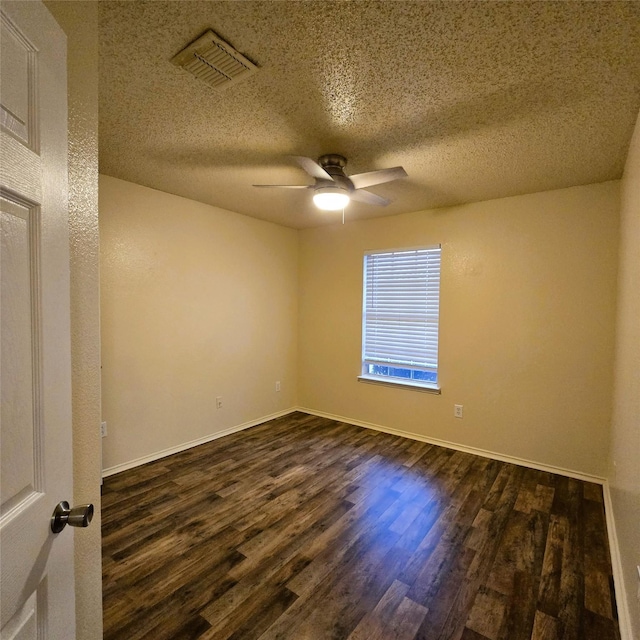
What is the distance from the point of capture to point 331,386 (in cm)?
439

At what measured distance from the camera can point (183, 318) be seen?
11.0ft

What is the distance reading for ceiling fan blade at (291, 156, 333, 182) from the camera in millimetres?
1967

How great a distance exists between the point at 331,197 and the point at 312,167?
0.97 ft


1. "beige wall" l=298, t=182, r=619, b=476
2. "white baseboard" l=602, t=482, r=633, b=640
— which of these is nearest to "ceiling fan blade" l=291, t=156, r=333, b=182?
"beige wall" l=298, t=182, r=619, b=476

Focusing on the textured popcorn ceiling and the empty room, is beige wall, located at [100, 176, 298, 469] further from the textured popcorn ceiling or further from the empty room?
the textured popcorn ceiling

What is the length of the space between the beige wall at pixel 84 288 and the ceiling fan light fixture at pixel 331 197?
1457mm

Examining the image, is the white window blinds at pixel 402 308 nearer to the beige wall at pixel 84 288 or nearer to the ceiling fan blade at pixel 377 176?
the ceiling fan blade at pixel 377 176

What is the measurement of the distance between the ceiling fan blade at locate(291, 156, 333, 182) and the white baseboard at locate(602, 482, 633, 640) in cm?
267

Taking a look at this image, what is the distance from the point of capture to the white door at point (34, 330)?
60 centimetres

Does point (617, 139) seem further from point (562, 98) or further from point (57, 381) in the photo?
point (57, 381)

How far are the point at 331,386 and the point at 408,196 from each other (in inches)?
98.0

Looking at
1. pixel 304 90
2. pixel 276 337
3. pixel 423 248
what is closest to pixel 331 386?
pixel 276 337

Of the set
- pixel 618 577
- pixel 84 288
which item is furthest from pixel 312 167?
pixel 618 577

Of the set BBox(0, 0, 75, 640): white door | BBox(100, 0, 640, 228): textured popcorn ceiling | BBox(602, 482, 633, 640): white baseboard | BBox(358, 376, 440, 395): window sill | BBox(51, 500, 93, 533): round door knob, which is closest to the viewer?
BBox(0, 0, 75, 640): white door
